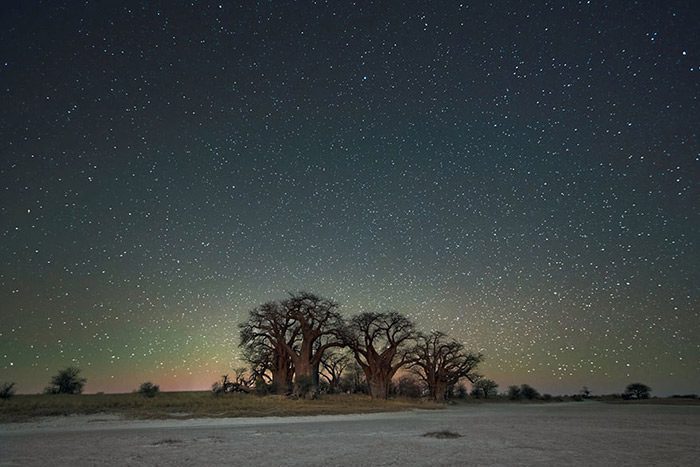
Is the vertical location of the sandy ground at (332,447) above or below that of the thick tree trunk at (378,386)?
below

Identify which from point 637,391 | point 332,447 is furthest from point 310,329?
point 637,391

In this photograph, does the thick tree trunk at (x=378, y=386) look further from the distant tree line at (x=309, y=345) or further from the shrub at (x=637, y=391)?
the shrub at (x=637, y=391)

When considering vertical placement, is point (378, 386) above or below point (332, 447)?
above

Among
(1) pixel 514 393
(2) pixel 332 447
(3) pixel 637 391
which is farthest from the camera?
(1) pixel 514 393

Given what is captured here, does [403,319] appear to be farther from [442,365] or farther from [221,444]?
[221,444]

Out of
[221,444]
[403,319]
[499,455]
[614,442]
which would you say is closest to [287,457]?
[221,444]

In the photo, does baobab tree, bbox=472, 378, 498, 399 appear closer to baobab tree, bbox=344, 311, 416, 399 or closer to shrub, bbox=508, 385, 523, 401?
shrub, bbox=508, 385, 523, 401

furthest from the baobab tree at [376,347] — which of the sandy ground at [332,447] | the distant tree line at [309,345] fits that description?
the sandy ground at [332,447]

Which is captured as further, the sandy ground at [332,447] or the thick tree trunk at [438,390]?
the thick tree trunk at [438,390]

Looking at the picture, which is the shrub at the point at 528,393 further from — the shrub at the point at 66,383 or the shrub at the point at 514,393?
the shrub at the point at 66,383

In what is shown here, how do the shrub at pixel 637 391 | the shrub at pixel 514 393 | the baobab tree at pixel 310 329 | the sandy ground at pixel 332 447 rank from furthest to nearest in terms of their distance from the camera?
1. the shrub at pixel 514 393
2. the shrub at pixel 637 391
3. the baobab tree at pixel 310 329
4. the sandy ground at pixel 332 447

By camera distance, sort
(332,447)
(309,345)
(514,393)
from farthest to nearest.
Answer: (514,393), (309,345), (332,447)

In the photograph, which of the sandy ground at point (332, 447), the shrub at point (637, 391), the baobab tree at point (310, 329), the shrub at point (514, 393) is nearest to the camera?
the sandy ground at point (332, 447)

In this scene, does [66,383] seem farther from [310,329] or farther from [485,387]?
[485,387]
